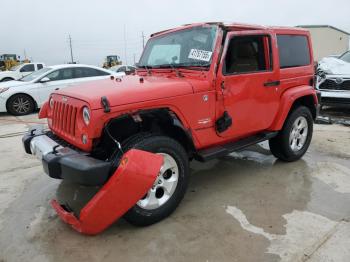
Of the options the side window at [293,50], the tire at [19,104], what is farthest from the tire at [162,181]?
the tire at [19,104]

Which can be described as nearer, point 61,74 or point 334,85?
point 334,85

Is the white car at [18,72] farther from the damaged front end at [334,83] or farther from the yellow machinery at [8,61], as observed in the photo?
the damaged front end at [334,83]

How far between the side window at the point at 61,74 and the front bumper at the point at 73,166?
7238 mm

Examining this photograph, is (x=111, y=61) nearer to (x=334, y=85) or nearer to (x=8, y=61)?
(x=8, y=61)

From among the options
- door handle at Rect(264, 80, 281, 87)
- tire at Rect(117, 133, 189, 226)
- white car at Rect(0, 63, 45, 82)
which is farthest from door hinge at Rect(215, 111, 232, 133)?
white car at Rect(0, 63, 45, 82)

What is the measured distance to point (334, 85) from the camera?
26.9 feet

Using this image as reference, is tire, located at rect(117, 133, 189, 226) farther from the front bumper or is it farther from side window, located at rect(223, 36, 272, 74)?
side window, located at rect(223, 36, 272, 74)

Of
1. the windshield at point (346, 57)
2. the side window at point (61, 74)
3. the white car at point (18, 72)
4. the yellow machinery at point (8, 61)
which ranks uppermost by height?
the windshield at point (346, 57)

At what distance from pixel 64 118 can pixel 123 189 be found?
3.81ft

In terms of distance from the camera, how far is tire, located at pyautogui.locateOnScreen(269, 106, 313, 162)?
4707 mm

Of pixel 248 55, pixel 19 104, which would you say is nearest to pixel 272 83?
pixel 248 55

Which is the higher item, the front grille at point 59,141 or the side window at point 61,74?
the front grille at point 59,141

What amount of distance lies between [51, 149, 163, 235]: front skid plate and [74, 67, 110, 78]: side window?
8.00 metres

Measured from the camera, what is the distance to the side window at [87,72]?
33.6ft
